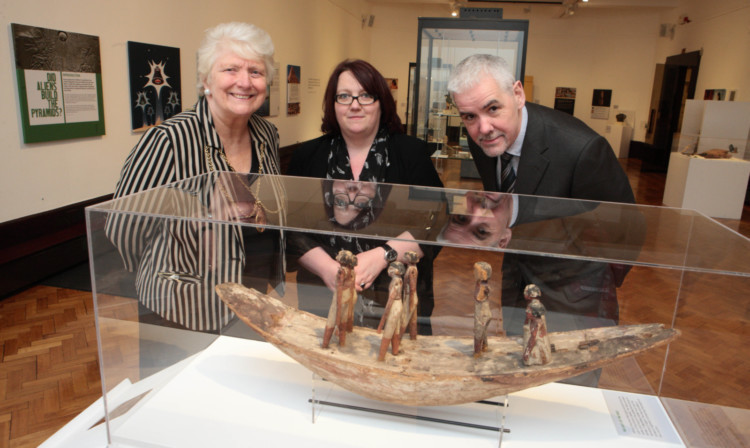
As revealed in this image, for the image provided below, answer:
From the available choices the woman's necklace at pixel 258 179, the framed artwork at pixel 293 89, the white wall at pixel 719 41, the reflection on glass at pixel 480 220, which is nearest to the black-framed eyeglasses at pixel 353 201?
the woman's necklace at pixel 258 179

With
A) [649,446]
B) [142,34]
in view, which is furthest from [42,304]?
[649,446]

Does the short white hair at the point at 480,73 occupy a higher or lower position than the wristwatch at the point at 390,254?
higher

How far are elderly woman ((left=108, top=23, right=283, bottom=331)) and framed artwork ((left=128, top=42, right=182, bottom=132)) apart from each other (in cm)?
341

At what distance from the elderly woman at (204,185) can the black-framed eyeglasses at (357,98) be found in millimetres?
355

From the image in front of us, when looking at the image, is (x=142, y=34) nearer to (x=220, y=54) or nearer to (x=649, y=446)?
(x=220, y=54)

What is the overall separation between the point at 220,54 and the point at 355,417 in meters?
1.61

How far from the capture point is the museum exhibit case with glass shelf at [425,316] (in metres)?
1.70

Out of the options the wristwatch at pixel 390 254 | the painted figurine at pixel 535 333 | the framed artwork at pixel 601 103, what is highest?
the framed artwork at pixel 601 103

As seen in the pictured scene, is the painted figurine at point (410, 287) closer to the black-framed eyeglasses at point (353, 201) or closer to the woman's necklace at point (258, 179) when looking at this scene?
the black-framed eyeglasses at point (353, 201)

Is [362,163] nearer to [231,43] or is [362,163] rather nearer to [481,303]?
[231,43]

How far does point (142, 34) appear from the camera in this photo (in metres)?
5.29

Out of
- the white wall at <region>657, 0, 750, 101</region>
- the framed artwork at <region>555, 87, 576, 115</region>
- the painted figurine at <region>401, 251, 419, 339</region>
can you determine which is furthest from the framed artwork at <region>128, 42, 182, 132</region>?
the framed artwork at <region>555, 87, 576, 115</region>

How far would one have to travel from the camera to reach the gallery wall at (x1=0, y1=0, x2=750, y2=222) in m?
4.27

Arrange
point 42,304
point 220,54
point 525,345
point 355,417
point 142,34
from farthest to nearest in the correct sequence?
point 142,34 → point 42,304 → point 220,54 → point 355,417 → point 525,345
